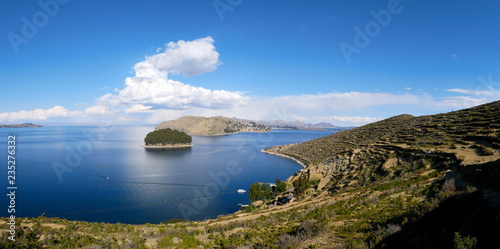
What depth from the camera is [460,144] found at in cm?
2861

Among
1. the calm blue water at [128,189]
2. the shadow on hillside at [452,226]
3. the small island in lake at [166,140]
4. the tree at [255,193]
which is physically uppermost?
the shadow on hillside at [452,226]

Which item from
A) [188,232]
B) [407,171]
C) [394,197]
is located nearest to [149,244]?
[188,232]

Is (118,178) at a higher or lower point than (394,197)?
lower

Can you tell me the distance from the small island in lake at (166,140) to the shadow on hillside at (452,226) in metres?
149

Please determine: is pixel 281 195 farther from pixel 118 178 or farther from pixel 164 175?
pixel 118 178

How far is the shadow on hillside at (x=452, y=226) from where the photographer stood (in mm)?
6787

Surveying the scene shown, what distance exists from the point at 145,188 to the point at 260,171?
36635 mm

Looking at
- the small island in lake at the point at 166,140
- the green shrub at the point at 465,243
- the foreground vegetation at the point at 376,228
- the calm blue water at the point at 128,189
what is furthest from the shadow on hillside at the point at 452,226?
the small island in lake at the point at 166,140

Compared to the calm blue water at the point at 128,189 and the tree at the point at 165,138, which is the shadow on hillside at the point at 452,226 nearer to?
the calm blue water at the point at 128,189

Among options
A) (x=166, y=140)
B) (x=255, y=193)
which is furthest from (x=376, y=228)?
(x=166, y=140)

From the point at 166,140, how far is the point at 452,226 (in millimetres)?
158541

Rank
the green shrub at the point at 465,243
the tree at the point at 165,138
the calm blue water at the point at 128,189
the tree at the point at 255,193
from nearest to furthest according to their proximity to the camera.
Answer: the green shrub at the point at 465,243 < the calm blue water at the point at 128,189 < the tree at the point at 255,193 < the tree at the point at 165,138

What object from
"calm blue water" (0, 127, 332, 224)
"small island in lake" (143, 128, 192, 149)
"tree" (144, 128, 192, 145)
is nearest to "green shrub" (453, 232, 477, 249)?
"calm blue water" (0, 127, 332, 224)

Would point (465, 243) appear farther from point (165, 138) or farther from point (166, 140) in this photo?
point (165, 138)
